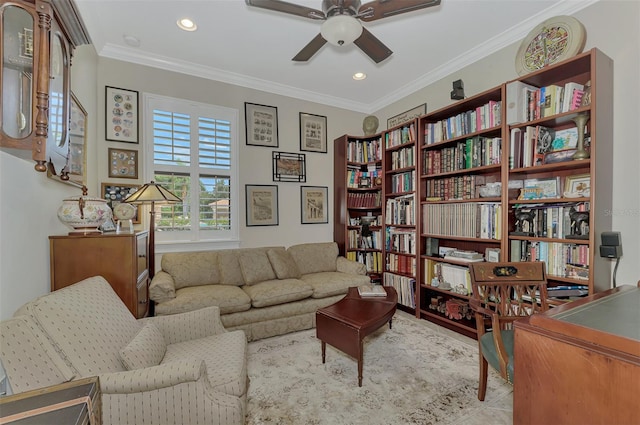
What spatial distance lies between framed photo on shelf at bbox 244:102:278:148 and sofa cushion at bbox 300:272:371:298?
1.87 metres

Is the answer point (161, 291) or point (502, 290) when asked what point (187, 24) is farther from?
point (502, 290)

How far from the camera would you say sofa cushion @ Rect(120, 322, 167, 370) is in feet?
4.40

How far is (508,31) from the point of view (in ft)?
8.84

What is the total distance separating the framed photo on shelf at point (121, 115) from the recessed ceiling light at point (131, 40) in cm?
47

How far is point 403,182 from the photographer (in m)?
3.64

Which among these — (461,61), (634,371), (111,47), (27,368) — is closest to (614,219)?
(634,371)

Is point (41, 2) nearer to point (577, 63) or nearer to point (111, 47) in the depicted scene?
point (111, 47)

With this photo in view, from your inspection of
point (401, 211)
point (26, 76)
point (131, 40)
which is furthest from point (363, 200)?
point (26, 76)

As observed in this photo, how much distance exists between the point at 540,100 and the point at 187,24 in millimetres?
3174

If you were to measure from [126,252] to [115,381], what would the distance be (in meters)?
1.02

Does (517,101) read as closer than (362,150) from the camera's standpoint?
Yes

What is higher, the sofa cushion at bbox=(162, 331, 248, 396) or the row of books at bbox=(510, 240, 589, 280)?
the row of books at bbox=(510, 240, 589, 280)

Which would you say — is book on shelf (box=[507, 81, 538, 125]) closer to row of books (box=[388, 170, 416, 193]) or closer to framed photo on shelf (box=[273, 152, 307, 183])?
row of books (box=[388, 170, 416, 193])

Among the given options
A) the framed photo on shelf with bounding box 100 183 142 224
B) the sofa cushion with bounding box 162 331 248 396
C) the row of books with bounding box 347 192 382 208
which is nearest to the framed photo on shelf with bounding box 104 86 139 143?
the framed photo on shelf with bounding box 100 183 142 224
